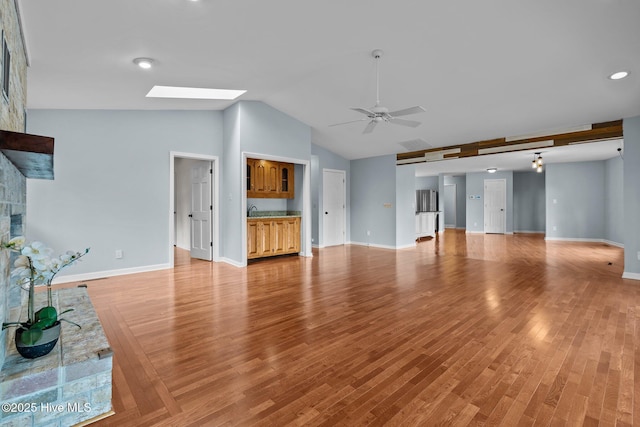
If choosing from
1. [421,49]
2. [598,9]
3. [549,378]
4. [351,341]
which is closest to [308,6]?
[421,49]

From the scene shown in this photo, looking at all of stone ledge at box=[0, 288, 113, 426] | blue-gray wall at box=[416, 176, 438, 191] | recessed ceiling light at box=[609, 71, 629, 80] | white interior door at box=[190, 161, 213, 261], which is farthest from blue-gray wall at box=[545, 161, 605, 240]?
stone ledge at box=[0, 288, 113, 426]

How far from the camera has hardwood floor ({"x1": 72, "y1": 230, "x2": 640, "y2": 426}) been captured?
1733mm

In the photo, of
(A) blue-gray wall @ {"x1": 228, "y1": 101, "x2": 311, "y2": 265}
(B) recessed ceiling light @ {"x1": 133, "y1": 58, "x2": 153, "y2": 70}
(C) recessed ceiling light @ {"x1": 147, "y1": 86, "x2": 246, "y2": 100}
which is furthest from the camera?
(A) blue-gray wall @ {"x1": 228, "y1": 101, "x2": 311, "y2": 265}

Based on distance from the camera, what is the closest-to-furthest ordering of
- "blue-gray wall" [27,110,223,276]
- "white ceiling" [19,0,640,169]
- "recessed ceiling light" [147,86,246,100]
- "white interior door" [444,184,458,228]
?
"white ceiling" [19,0,640,169], "blue-gray wall" [27,110,223,276], "recessed ceiling light" [147,86,246,100], "white interior door" [444,184,458,228]

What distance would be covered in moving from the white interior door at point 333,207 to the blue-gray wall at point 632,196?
228 inches

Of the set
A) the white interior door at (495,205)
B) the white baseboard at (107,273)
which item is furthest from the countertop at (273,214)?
the white interior door at (495,205)

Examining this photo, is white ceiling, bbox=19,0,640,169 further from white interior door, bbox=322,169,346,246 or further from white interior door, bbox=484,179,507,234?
white interior door, bbox=484,179,507,234

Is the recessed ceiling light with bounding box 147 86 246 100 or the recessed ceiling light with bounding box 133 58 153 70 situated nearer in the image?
the recessed ceiling light with bounding box 133 58 153 70

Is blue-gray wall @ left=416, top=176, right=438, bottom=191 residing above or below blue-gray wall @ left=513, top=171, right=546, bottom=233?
above

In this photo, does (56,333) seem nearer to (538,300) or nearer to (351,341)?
(351,341)

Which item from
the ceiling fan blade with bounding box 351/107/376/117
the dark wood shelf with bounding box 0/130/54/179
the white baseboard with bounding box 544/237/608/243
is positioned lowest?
the white baseboard with bounding box 544/237/608/243

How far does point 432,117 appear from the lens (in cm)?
566

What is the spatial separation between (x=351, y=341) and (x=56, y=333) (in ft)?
6.64

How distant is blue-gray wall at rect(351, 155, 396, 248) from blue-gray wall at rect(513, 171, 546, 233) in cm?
706
